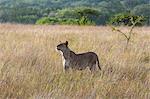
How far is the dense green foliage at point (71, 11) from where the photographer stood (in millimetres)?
37062

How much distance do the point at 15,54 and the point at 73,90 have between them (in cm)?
257

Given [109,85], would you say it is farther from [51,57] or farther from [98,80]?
[51,57]

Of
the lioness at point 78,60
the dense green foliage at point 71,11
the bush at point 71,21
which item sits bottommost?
the dense green foliage at point 71,11

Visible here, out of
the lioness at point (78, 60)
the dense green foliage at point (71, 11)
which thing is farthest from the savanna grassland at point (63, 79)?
the dense green foliage at point (71, 11)

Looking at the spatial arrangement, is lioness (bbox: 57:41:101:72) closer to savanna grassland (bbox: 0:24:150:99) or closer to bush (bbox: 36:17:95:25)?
savanna grassland (bbox: 0:24:150:99)

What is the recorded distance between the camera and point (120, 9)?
215 feet

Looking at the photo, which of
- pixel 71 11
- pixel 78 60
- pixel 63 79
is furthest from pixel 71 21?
pixel 63 79

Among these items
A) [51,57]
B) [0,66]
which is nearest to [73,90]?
[0,66]

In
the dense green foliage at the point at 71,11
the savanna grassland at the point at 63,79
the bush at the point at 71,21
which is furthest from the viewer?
the dense green foliage at the point at 71,11

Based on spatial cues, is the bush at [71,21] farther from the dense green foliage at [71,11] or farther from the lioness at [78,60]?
the lioness at [78,60]

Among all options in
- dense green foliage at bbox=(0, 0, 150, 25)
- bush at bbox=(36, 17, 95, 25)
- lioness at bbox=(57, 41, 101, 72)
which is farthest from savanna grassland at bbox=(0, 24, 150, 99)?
bush at bbox=(36, 17, 95, 25)

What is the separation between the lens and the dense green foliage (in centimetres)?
3706

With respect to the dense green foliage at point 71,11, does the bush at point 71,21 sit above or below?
above

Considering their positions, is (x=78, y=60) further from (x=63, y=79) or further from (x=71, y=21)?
(x=71, y=21)
